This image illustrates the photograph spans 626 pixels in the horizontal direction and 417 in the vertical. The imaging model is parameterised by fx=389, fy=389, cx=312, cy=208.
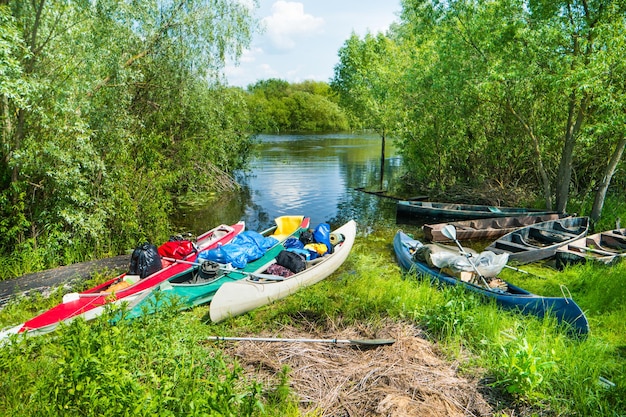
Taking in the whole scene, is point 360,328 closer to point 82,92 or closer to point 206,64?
point 82,92

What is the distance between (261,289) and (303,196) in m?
12.2

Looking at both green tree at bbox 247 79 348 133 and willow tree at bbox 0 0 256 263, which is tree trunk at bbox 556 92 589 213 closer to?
willow tree at bbox 0 0 256 263

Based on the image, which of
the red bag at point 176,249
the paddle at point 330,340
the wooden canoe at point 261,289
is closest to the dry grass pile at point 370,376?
the paddle at point 330,340

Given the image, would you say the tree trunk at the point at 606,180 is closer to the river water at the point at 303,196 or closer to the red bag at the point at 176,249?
the river water at the point at 303,196

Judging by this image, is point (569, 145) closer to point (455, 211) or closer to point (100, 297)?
point (455, 211)

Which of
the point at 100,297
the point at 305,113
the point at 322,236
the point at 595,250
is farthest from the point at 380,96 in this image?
the point at 305,113

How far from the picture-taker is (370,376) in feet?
15.7

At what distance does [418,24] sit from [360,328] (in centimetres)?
1235

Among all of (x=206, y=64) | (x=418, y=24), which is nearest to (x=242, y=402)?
(x=206, y=64)

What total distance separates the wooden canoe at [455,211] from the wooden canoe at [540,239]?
81.7 inches

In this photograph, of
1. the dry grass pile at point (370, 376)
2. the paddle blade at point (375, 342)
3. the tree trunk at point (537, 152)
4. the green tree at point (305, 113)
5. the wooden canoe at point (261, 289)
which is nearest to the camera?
the dry grass pile at point (370, 376)

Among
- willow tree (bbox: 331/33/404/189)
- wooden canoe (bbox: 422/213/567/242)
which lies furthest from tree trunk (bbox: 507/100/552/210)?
willow tree (bbox: 331/33/404/189)

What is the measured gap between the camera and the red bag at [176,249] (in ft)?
28.9

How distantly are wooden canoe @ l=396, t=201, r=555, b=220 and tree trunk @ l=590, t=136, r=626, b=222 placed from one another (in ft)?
5.75
